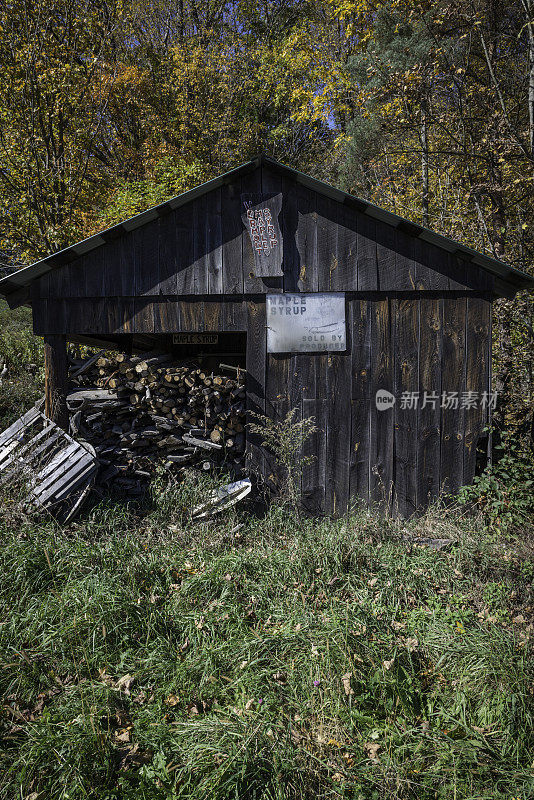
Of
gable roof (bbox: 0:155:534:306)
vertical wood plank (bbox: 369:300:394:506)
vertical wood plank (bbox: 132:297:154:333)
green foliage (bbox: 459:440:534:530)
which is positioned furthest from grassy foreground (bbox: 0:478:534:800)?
gable roof (bbox: 0:155:534:306)

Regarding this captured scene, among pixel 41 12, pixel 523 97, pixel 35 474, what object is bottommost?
pixel 35 474

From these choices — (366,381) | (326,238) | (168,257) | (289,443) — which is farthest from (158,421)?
(326,238)

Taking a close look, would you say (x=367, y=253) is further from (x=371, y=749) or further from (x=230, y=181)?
(x=371, y=749)

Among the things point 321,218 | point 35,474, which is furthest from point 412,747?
point 321,218

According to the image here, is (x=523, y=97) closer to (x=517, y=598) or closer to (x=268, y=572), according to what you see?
(x=517, y=598)

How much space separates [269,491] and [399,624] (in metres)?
2.54

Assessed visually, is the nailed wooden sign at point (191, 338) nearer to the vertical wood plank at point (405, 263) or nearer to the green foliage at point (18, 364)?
the green foliage at point (18, 364)

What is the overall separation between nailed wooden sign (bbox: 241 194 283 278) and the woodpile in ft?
4.96

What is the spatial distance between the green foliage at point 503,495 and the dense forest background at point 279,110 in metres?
1.35

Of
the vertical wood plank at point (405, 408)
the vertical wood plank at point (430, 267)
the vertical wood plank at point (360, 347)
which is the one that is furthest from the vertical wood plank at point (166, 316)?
the vertical wood plank at point (430, 267)

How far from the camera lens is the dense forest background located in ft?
25.0

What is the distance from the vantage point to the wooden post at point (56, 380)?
5.70 m

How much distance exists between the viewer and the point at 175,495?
5465mm

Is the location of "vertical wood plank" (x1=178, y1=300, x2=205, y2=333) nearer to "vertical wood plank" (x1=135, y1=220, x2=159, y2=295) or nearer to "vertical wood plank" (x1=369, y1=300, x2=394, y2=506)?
"vertical wood plank" (x1=135, y1=220, x2=159, y2=295)
